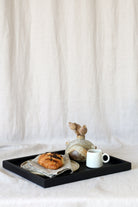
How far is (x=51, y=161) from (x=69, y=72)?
0.72m

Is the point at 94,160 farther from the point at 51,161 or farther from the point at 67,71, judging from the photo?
the point at 67,71

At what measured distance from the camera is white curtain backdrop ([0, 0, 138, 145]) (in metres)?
1.83

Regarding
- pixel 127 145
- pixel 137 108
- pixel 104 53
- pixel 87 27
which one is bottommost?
pixel 127 145

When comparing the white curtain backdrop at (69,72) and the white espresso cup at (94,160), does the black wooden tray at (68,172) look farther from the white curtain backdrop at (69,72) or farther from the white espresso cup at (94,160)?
the white curtain backdrop at (69,72)

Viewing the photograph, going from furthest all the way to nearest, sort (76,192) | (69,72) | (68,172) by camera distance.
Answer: (69,72)
(68,172)
(76,192)

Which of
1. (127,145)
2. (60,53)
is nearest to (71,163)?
(127,145)

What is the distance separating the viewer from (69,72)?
186cm

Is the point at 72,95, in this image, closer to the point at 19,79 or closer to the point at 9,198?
the point at 19,79

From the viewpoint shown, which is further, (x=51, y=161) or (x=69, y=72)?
(x=69, y=72)

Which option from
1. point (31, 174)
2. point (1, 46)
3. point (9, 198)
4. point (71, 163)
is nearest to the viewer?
point (9, 198)

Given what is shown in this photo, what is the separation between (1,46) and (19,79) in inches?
7.0

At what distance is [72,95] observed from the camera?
6.13 feet

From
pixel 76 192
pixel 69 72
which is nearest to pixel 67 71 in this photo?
pixel 69 72

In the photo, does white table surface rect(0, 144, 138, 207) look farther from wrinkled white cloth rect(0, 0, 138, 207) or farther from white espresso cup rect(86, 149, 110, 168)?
wrinkled white cloth rect(0, 0, 138, 207)
